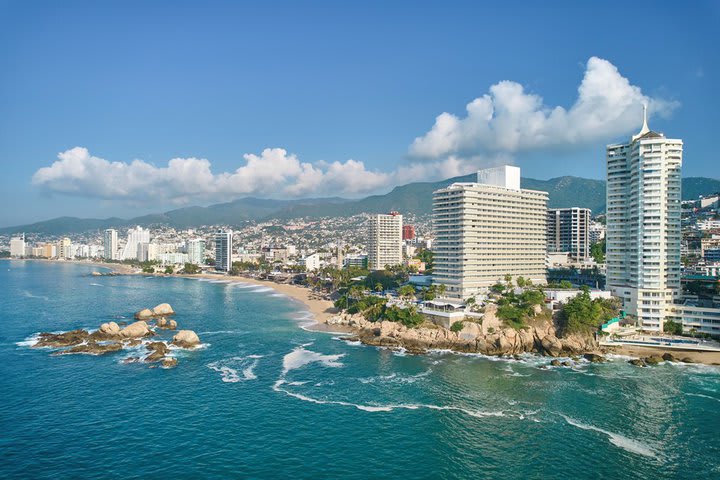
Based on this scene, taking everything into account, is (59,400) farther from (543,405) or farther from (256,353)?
(543,405)

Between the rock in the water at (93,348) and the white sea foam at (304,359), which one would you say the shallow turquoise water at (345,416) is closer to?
the white sea foam at (304,359)

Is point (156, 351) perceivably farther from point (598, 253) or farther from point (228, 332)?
point (598, 253)

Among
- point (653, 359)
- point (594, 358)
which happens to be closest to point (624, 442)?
point (594, 358)

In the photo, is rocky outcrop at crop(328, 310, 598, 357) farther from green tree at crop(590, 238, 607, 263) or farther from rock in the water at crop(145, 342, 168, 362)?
green tree at crop(590, 238, 607, 263)

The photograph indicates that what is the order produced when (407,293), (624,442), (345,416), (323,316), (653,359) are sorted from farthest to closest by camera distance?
1. (323,316)
2. (407,293)
3. (653,359)
4. (345,416)
5. (624,442)

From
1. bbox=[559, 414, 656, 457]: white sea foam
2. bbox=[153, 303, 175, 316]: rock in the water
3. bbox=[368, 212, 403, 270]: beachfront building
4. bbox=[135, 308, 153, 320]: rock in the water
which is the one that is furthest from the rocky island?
bbox=[368, 212, 403, 270]: beachfront building

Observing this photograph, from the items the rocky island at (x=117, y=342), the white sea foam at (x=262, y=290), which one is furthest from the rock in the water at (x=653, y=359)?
the white sea foam at (x=262, y=290)
